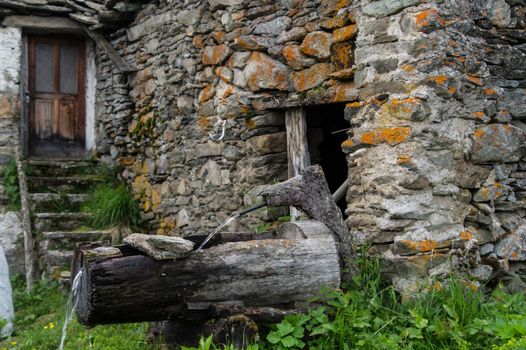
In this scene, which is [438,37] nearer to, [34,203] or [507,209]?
[507,209]

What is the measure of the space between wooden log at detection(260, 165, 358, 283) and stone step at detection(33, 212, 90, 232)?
4.09 m

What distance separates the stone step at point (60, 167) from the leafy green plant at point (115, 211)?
2.98ft

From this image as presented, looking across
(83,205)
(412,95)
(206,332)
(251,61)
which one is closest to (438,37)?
(412,95)

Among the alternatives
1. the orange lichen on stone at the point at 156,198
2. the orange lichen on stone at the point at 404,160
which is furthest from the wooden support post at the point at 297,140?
the orange lichen on stone at the point at 156,198

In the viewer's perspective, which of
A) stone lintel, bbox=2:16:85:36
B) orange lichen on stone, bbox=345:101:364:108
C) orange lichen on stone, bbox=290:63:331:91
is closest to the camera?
orange lichen on stone, bbox=345:101:364:108

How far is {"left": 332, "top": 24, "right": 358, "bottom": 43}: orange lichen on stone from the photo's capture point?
199 inches

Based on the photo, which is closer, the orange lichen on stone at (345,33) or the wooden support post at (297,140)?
the orange lichen on stone at (345,33)

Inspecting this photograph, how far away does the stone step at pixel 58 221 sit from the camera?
7.69 metres

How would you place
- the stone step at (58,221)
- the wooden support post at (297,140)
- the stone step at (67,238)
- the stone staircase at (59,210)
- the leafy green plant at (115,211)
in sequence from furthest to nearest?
the leafy green plant at (115,211) < the stone step at (58,221) < the stone step at (67,238) < the stone staircase at (59,210) < the wooden support post at (297,140)

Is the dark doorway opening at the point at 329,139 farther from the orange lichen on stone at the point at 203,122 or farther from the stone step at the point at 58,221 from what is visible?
the stone step at the point at 58,221

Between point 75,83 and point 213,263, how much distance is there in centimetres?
631

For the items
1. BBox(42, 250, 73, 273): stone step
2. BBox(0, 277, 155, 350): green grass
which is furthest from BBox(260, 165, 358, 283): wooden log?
BBox(42, 250, 73, 273): stone step

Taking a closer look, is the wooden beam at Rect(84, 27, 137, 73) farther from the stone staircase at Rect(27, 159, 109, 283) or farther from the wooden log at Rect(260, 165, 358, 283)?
the wooden log at Rect(260, 165, 358, 283)

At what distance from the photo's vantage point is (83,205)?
8.18 m
